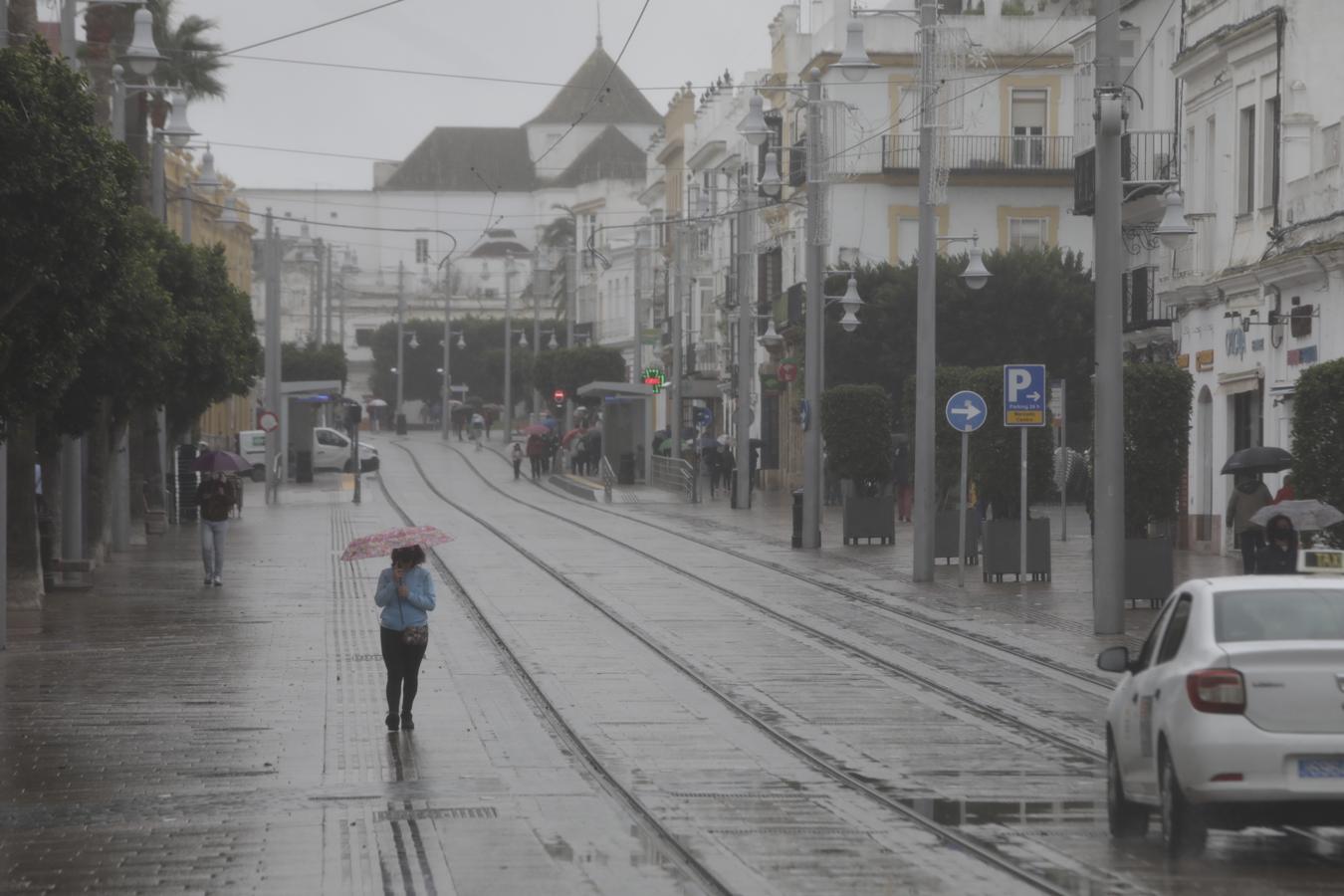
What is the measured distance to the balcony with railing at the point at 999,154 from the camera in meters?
69.5

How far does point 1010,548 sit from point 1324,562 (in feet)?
61.9

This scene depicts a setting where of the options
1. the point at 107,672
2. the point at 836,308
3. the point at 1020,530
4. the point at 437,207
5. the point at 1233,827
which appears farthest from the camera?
the point at 437,207

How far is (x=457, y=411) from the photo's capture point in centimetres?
12812

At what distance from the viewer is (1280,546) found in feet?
72.0

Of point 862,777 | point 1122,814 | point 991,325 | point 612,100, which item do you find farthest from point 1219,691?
point 612,100

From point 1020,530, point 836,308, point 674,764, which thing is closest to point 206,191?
point 836,308

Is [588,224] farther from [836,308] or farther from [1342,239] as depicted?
[1342,239]

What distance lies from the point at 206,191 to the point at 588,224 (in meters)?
39.5

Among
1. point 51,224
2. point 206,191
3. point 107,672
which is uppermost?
point 206,191

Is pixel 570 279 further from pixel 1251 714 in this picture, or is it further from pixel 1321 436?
pixel 1251 714

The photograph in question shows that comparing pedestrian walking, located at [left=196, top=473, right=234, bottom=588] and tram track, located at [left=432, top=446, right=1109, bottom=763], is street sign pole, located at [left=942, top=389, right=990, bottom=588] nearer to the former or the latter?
tram track, located at [left=432, top=446, right=1109, bottom=763]

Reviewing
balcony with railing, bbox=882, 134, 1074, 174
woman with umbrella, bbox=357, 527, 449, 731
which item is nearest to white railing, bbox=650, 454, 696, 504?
balcony with railing, bbox=882, 134, 1074, 174

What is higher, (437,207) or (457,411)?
(437,207)

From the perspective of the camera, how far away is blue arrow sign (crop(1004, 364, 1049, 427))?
29.7 m
